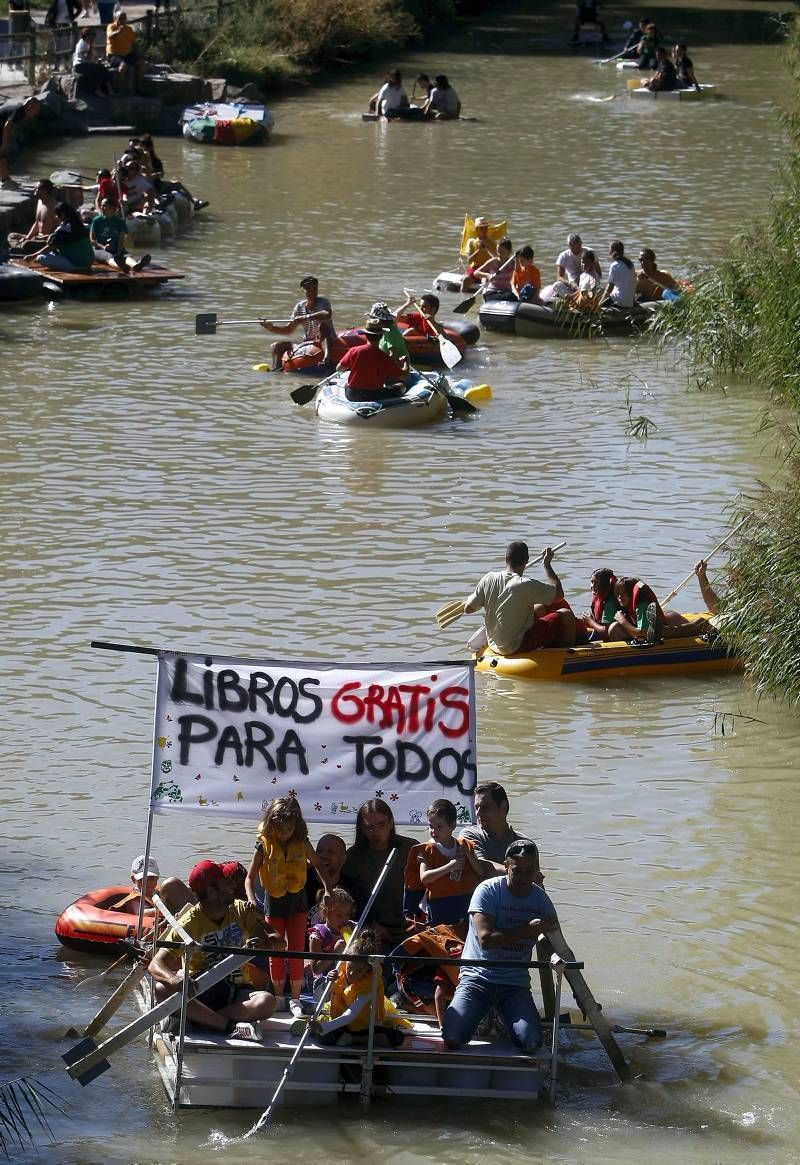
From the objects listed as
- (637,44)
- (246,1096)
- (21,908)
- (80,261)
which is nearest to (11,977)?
(21,908)

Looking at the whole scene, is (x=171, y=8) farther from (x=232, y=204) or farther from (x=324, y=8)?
(x=232, y=204)

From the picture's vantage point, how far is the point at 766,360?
1914 centimetres

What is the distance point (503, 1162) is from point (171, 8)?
44591 millimetres

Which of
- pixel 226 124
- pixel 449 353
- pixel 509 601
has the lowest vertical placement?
pixel 509 601

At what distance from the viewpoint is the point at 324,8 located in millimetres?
47969

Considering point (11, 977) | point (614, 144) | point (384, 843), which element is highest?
point (614, 144)

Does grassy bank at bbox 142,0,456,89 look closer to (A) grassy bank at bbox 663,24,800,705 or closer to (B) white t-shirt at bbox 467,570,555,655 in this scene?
(A) grassy bank at bbox 663,24,800,705

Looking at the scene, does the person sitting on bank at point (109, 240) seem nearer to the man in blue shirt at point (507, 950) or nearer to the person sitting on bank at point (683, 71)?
the man in blue shirt at point (507, 950)

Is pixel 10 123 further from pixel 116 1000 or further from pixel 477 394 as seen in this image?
pixel 116 1000

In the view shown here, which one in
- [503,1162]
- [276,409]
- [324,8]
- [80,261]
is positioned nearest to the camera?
[503,1162]

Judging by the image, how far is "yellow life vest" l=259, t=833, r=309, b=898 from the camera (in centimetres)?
919

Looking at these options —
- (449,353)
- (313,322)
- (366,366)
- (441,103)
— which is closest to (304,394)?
(366,366)

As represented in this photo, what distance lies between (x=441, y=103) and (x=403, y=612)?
3005cm

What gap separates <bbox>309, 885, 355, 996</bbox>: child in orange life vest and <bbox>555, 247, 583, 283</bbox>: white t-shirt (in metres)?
17.7
